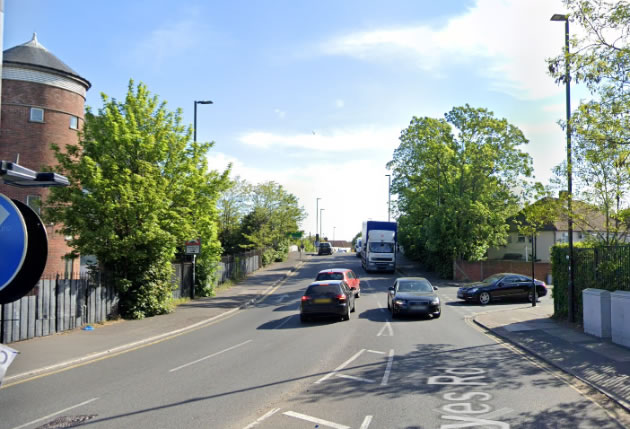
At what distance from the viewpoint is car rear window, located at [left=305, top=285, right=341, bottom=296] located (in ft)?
55.7

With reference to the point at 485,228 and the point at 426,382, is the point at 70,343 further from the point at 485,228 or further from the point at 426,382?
the point at 485,228

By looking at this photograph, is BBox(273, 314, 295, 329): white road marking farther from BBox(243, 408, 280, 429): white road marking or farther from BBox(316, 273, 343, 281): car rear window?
BBox(243, 408, 280, 429): white road marking

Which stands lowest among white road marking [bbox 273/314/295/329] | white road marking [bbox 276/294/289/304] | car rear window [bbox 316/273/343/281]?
white road marking [bbox 276/294/289/304]

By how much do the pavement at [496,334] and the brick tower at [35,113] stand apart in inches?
391

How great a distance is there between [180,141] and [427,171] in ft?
85.6

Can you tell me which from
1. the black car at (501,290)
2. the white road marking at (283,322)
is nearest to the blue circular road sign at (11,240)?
the white road marking at (283,322)

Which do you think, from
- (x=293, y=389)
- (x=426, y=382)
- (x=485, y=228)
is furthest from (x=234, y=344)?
(x=485, y=228)

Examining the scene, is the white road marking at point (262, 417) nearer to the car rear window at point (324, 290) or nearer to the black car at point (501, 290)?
the car rear window at point (324, 290)

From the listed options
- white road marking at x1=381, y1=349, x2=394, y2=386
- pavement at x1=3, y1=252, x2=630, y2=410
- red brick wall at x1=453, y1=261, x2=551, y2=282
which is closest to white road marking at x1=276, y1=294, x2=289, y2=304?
pavement at x1=3, y1=252, x2=630, y2=410

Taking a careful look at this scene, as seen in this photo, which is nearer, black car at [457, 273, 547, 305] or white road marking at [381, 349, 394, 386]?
white road marking at [381, 349, 394, 386]

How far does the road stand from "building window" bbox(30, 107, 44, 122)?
16848 millimetres

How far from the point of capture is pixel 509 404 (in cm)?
718

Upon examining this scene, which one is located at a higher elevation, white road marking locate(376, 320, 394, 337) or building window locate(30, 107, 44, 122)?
building window locate(30, 107, 44, 122)

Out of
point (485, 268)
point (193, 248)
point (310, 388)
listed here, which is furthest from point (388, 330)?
point (485, 268)
